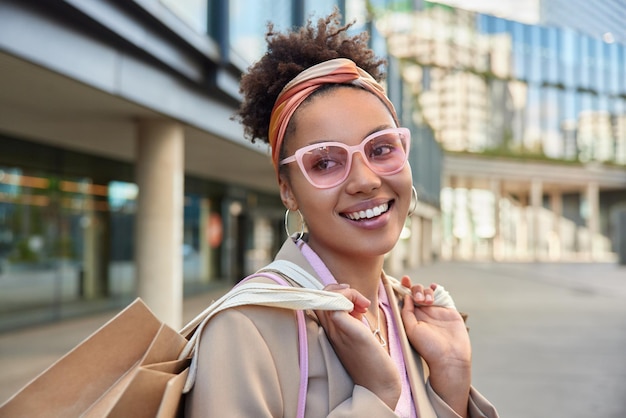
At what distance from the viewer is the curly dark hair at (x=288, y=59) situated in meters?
1.63

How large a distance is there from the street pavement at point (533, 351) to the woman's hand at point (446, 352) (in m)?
3.93

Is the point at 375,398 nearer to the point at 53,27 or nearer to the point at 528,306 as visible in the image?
the point at 53,27

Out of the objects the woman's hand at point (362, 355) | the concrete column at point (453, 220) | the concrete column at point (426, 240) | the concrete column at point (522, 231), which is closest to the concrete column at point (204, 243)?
the woman's hand at point (362, 355)

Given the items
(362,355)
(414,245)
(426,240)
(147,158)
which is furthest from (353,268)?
(426,240)

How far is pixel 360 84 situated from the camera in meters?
1.49

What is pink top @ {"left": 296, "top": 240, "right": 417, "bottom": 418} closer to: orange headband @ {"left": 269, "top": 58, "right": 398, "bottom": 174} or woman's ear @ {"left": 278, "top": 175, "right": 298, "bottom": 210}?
woman's ear @ {"left": 278, "top": 175, "right": 298, "bottom": 210}

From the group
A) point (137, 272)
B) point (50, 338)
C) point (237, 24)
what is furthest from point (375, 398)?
point (50, 338)

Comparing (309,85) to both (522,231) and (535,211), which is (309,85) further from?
(522,231)

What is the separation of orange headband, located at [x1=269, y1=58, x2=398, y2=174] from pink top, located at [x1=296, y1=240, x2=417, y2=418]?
266 mm

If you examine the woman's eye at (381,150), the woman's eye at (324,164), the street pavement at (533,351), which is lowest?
the street pavement at (533,351)

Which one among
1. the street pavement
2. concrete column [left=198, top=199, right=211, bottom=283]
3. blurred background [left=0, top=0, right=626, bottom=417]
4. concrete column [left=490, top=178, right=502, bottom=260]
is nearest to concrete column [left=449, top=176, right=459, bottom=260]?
concrete column [left=490, top=178, right=502, bottom=260]

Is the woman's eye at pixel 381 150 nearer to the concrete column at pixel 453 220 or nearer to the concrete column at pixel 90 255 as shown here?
the concrete column at pixel 90 255

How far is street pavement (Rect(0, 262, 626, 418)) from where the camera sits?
18.3 feet

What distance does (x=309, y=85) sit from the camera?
1.45m
